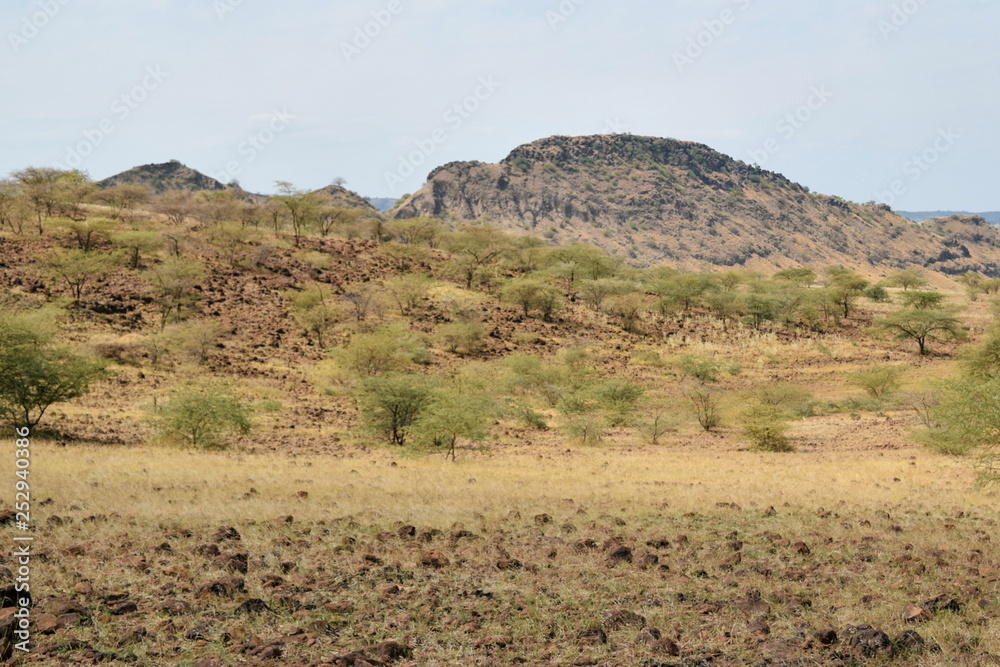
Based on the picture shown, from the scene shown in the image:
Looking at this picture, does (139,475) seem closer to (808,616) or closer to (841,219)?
(808,616)

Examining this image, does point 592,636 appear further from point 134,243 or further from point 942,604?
point 134,243

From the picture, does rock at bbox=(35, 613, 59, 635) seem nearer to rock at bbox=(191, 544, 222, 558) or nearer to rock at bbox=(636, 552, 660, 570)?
rock at bbox=(191, 544, 222, 558)

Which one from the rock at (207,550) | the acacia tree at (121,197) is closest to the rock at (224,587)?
the rock at (207,550)

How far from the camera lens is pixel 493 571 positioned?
8758mm

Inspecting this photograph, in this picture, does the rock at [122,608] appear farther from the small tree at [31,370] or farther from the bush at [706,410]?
the bush at [706,410]

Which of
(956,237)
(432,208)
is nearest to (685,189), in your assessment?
(432,208)

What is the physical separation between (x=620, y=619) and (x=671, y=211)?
171 metres

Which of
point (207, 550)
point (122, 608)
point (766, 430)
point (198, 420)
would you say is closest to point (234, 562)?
point (207, 550)

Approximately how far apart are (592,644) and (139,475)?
1103 centimetres

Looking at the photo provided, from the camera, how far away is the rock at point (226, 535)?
31.7 feet

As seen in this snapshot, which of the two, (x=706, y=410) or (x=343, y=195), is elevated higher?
(x=343, y=195)

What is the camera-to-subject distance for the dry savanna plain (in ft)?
22.7

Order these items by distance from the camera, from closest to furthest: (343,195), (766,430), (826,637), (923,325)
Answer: (826,637) < (766,430) < (923,325) < (343,195)

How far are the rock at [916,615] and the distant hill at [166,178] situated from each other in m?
152
